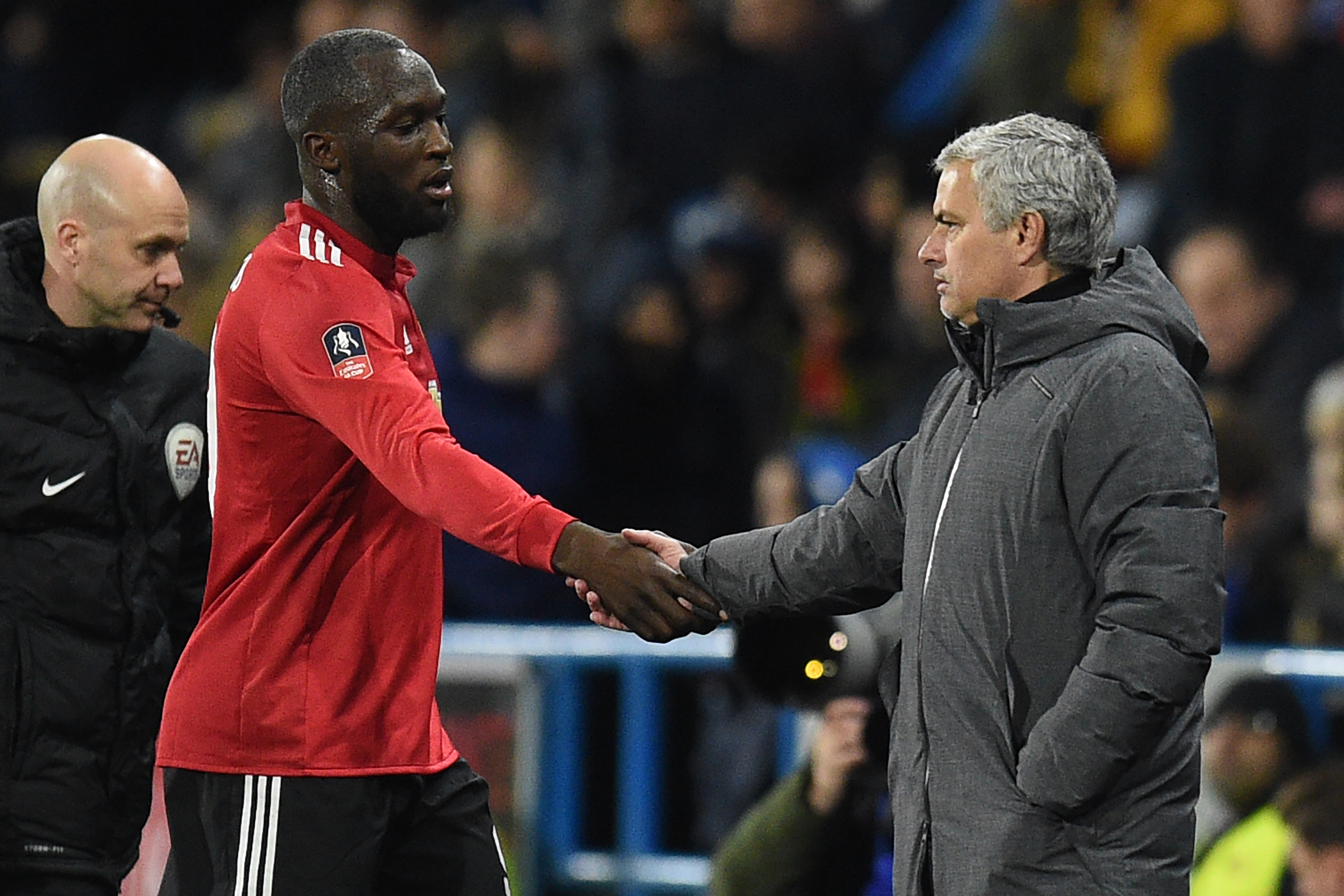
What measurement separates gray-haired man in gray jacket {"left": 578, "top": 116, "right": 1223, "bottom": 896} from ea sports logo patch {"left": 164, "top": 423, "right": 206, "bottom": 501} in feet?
5.13

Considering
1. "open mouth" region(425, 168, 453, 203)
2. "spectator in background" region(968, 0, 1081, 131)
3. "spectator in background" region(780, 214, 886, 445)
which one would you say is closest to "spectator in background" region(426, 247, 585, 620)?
"spectator in background" region(780, 214, 886, 445)

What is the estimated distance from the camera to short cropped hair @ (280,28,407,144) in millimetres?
3623

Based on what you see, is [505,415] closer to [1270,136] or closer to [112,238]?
[1270,136]

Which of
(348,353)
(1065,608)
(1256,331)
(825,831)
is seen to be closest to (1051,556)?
(1065,608)

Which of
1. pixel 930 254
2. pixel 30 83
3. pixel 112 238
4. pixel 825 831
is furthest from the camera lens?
pixel 30 83

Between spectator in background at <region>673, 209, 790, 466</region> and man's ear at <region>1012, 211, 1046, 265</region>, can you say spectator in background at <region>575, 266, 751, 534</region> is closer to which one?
spectator in background at <region>673, 209, 790, 466</region>

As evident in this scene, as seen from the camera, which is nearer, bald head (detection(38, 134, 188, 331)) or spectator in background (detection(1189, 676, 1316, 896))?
bald head (detection(38, 134, 188, 331))

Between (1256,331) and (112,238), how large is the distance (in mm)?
4041

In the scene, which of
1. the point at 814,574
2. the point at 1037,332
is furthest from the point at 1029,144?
the point at 814,574

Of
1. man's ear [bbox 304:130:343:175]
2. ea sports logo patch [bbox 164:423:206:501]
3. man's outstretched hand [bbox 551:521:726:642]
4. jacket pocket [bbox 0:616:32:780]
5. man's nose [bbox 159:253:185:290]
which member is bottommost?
jacket pocket [bbox 0:616:32:780]

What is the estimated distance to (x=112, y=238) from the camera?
4051 mm

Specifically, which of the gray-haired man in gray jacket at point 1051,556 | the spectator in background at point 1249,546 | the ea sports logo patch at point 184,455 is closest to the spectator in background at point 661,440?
the spectator in background at point 1249,546

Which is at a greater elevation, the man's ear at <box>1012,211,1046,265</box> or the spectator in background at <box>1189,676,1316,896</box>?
the man's ear at <box>1012,211,1046,265</box>

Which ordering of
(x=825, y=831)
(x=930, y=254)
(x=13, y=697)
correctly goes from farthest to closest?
(x=825, y=831) < (x=13, y=697) < (x=930, y=254)
